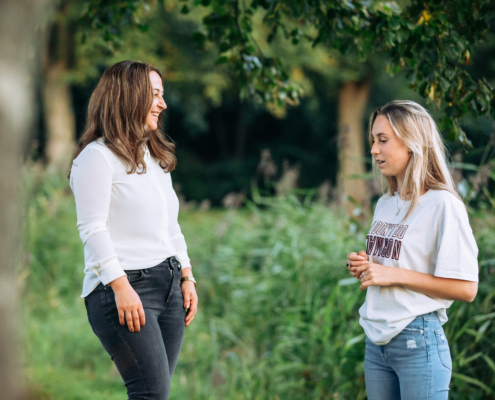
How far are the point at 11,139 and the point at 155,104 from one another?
117 cm

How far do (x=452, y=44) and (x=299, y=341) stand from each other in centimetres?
193

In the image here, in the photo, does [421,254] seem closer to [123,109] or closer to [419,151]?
[419,151]

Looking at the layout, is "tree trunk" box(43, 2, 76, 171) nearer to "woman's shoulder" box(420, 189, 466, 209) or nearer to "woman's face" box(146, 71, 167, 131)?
"woman's face" box(146, 71, 167, 131)

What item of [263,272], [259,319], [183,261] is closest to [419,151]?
[183,261]

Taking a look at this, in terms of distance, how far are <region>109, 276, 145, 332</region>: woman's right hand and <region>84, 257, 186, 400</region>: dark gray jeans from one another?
0.05 meters

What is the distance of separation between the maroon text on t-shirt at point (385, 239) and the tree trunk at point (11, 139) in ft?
4.16

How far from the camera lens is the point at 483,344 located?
2.88 m

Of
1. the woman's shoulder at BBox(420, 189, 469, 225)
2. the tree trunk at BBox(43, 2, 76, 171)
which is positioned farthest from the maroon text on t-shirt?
the tree trunk at BBox(43, 2, 76, 171)

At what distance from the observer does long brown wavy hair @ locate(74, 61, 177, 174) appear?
1.88 meters

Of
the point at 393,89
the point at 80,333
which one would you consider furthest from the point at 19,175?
the point at 393,89

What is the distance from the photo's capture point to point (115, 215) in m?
1.81

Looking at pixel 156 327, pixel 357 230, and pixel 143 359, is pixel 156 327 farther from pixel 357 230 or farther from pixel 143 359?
pixel 357 230

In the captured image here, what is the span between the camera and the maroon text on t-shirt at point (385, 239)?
1771 mm

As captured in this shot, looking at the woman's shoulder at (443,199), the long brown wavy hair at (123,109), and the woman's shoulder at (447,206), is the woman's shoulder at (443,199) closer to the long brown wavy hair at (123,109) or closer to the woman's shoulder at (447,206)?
the woman's shoulder at (447,206)
